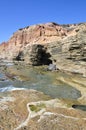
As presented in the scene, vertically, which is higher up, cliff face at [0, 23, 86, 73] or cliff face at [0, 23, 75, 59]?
cliff face at [0, 23, 75, 59]

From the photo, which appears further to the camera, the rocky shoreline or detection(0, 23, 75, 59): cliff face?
detection(0, 23, 75, 59): cliff face

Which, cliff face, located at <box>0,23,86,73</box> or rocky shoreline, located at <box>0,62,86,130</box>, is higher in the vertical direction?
cliff face, located at <box>0,23,86,73</box>

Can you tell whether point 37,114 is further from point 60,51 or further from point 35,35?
point 35,35

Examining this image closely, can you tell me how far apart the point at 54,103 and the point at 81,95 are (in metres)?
7.53

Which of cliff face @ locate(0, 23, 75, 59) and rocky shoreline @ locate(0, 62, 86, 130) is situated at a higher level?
cliff face @ locate(0, 23, 75, 59)

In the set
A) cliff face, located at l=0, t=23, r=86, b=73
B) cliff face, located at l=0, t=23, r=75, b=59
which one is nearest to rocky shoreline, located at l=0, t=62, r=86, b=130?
cliff face, located at l=0, t=23, r=86, b=73

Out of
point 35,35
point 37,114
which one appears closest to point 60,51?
point 37,114

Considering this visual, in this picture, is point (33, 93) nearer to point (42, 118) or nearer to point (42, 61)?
point (42, 118)

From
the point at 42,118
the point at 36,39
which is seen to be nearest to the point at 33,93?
the point at 42,118

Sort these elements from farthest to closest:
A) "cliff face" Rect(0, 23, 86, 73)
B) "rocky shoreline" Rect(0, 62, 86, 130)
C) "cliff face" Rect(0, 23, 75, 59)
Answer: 1. "cliff face" Rect(0, 23, 75, 59)
2. "cliff face" Rect(0, 23, 86, 73)
3. "rocky shoreline" Rect(0, 62, 86, 130)

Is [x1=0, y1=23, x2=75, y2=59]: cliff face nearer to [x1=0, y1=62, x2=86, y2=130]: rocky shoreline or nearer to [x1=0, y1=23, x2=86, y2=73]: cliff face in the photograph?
[x1=0, y1=23, x2=86, y2=73]: cliff face

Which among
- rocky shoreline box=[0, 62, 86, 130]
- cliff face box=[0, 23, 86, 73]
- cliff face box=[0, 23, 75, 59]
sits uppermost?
cliff face box=[0, 23, 75, 59]

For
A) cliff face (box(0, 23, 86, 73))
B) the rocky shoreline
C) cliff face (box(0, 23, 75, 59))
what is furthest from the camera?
cliff face (box(0, 23, 75, 59))

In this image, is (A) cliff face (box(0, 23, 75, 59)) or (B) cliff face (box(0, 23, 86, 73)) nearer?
(B) cliff face (box(0, 23, 86, 73))
